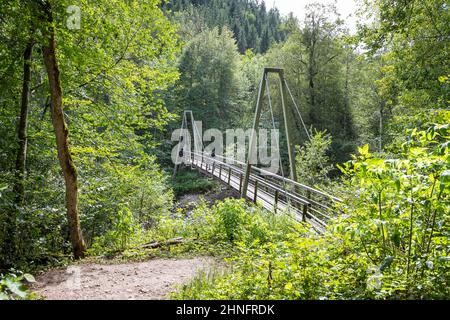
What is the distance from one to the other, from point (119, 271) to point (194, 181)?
19154 millimetres

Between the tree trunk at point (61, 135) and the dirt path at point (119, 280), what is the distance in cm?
66

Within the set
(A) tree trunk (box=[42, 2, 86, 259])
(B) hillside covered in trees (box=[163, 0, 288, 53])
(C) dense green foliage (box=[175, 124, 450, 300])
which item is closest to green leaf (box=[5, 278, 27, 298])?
(C) dense green foliage (box=[175, 124, 450, 300])

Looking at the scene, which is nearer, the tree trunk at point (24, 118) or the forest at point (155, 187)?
the forest at point (155, 187)

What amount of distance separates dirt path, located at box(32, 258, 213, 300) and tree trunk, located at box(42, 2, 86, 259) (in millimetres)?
660

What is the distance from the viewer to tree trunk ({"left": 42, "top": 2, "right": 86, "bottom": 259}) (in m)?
4.09

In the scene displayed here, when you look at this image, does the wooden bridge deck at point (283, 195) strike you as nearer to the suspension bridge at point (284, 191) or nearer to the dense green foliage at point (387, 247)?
the suspension bridge at point (284, 191)

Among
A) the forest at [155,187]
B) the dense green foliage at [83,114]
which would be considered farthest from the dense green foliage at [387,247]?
the dense green foliage at [83,114]

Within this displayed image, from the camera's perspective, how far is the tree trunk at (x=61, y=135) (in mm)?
4090

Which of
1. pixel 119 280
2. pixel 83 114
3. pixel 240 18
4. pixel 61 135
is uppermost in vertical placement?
pixel 240 18

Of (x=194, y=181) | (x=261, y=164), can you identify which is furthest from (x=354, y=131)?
(x=194, y=181)

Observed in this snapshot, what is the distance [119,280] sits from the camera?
3.57 meters

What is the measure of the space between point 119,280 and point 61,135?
2.34 metres

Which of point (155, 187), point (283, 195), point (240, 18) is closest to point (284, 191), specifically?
point (283, 195)

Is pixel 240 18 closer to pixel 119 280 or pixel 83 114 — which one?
pixel 83 114
